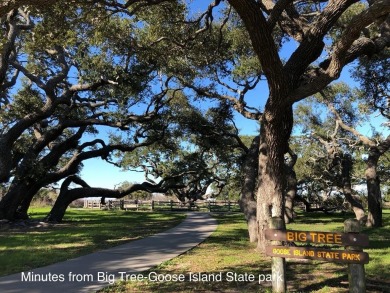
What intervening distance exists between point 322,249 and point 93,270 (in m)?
4.70

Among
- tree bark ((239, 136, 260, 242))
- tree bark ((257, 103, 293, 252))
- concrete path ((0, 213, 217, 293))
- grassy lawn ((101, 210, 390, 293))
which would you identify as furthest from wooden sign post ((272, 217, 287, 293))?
tree bark ((239, 136, 260, 242))

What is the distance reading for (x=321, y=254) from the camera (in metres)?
5.86

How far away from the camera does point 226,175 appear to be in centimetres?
4584

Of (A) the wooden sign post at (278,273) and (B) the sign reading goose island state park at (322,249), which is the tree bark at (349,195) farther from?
(B) the sign reading goose island state park at (322,249)

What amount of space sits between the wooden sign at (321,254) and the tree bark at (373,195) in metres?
15.2

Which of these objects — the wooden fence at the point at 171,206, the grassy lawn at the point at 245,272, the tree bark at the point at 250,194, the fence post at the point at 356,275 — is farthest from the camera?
the wooden fence at the point at 171,206

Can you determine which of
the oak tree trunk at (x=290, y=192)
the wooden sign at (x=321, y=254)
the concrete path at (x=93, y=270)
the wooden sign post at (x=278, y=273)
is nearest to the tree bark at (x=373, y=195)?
the oak tree trunk at (x=290, y=192)

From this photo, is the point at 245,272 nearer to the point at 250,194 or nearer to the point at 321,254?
the point at 321,254

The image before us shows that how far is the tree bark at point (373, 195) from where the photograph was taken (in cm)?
1939

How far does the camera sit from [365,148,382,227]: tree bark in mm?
19391

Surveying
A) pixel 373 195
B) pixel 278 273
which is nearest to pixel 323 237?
pixel 278 273

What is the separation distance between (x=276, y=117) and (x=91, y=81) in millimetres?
13157

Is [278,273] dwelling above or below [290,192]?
below

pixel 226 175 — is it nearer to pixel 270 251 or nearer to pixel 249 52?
pixel 249 52
